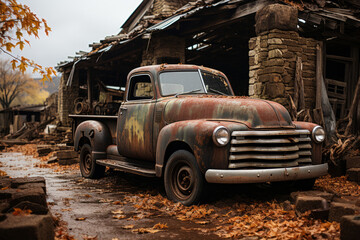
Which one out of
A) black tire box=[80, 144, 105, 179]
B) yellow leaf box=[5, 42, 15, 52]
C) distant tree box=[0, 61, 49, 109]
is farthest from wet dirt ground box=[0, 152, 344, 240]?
distant tree box=[0, 61, 49, 109]

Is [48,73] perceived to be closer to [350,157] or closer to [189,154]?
[189,154]

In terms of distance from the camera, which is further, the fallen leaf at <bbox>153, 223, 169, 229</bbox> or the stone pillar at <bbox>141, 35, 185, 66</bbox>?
the stone pillar at <bbox>141, 35, 185, 66</bbox>

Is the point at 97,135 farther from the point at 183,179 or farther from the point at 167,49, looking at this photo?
the point at 167,49

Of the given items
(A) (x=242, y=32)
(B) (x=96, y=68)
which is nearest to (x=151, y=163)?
(A) (x=242, y=32)

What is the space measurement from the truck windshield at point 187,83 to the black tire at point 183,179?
129cm

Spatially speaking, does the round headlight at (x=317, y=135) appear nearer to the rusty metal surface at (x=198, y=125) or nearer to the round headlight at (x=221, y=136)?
the rusty metal surface at (x=198, y=125)

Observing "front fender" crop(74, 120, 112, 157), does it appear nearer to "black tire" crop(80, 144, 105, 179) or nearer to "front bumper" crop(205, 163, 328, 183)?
"black tire" crop(80, 144, 105, 179)

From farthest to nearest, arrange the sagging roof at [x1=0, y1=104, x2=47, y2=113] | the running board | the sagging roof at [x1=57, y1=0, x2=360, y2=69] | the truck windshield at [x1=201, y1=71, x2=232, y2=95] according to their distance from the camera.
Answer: the sagging roof at [x1=0, y1=104, x2=47, y2=113] → the sagging roof at [x1=57, y1=0, x2=360, y2=69] → the truck windshield at [x1=201, y1=71, x2=232, y2=95] → the running board

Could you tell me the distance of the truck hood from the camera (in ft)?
14.8

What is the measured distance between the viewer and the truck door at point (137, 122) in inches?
221

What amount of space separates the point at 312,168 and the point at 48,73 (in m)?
3.59

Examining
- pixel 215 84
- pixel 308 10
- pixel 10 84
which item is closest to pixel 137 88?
pixel 215 84

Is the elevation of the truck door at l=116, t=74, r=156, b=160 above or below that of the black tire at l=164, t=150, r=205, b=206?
above

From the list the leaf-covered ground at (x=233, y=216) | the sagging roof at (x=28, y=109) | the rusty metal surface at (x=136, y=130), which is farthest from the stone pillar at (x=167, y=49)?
the sagging roof at (x=28, y=109)
